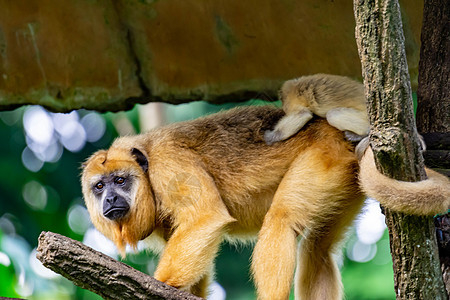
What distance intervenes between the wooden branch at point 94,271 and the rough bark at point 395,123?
135 cm

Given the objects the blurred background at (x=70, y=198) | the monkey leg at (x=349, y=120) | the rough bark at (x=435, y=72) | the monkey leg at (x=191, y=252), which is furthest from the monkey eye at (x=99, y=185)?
the blurred background at (x=70, y=198)

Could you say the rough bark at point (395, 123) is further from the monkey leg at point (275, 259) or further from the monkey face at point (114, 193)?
the monkey face at point (114, 193)

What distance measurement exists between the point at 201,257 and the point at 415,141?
1.62 metres

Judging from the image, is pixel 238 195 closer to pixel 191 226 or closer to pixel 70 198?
pixel 191 226

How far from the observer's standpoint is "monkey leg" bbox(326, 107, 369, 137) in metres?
4.09

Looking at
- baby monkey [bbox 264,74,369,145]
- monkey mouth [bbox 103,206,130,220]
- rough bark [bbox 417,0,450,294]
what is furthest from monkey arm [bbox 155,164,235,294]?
rough bark [bbox 417,0,450,294]

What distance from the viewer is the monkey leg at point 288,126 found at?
4.41 meters

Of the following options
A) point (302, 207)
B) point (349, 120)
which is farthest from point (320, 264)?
point (349, 120)

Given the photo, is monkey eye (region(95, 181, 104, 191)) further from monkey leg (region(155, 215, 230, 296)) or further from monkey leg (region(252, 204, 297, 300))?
monkey leg (region(252, 204, 297, 300))

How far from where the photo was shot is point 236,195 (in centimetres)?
459

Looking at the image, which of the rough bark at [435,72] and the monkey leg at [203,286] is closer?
the rough bark at [435,72]

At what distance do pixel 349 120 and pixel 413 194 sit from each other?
0.97 meters

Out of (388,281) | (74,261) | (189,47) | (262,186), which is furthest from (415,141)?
(388,281)

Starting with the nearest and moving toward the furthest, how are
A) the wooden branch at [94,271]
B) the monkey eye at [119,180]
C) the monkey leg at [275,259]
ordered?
the wooden branch at [94,271], the monkey leg at [275,259], the monkey eye at [119,180]
